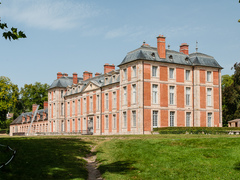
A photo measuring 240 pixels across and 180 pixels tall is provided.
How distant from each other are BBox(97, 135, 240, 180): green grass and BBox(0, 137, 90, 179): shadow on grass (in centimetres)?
107

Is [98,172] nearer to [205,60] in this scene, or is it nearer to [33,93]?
[205,60]

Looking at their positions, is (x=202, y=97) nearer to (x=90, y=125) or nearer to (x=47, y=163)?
(x=90, y=125)

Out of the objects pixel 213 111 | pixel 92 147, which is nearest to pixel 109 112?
pixel 213 111

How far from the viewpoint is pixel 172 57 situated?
133ft

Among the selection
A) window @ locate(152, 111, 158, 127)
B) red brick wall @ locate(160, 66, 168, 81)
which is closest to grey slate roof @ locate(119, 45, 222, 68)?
red brick wall @ locate(160, 66, 168, 81)

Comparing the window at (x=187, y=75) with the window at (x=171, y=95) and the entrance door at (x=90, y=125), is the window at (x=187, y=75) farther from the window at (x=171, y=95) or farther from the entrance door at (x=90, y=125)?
the entrance door at (x=90, y=125)

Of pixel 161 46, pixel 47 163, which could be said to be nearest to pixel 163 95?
pixel 161 46

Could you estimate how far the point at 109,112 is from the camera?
45531 millimetres

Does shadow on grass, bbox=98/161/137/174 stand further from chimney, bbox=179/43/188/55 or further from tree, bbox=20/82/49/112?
tree, bbox=20/82/49/112

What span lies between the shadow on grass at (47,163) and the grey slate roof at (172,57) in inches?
811

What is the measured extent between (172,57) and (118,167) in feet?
89.7

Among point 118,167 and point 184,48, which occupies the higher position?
point 184,48

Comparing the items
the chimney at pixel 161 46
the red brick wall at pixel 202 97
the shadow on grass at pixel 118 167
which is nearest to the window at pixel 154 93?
the chimney at pixel 161 46

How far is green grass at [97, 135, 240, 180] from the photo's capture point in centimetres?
1261
